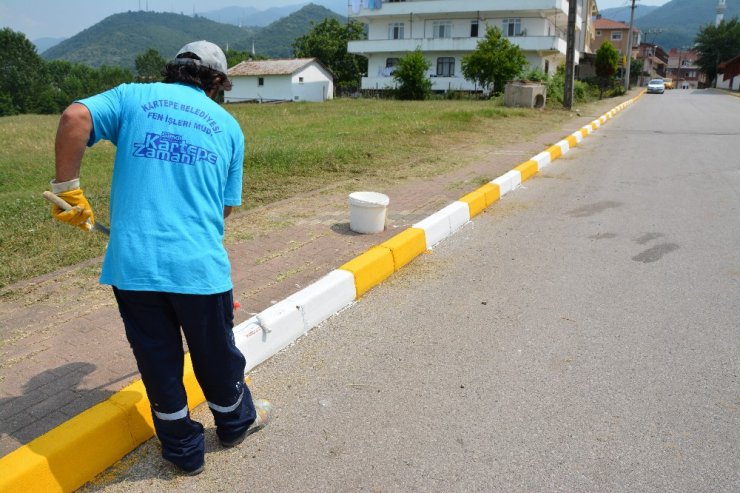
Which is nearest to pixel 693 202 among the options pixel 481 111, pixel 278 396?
pixel 278 396

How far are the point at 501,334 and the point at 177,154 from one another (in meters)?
2.41

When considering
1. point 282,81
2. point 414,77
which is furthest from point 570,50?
point 282,81

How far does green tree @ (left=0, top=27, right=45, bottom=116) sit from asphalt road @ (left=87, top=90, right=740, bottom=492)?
74975mm

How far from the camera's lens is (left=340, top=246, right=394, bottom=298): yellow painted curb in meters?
4.46

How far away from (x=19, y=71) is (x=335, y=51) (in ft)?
135

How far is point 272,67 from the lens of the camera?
57.4 meters

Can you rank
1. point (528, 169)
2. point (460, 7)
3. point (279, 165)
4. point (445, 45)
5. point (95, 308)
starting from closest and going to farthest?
point (95, 308) < point (279, 165) < point (528, 169) < point (460, 7) < point (445, 45)

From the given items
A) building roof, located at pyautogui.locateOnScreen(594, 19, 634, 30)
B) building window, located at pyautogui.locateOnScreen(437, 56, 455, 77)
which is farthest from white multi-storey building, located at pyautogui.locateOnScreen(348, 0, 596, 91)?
building roof, located at pyautogui.locateOnScreen(594, 19, 634, 30)

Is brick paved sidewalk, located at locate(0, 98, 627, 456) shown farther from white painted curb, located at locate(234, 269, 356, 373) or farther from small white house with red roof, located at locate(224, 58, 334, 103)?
small white house with red roof, located at locate(224, 58, 334, 103)

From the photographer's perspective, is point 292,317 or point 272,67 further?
point 272,67

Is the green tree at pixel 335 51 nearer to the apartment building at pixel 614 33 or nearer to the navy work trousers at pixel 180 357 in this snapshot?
the apartment building at pixel 614 33

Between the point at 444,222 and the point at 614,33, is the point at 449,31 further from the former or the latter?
the point at 614,33

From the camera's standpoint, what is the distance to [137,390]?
9.32 ft

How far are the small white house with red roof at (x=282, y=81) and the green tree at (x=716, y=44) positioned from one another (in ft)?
181
